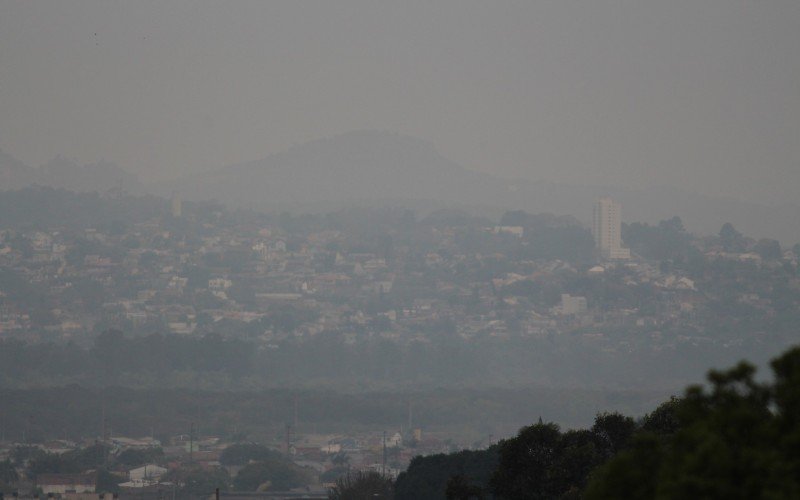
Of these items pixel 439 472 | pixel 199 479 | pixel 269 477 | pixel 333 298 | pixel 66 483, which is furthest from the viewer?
pixel 333 298

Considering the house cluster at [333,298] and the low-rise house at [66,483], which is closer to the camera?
the low-rise house at [66,483]

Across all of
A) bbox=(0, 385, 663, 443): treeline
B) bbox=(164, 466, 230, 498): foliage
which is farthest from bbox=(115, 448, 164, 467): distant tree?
bbox=(0, 385, 663, 443): treeline

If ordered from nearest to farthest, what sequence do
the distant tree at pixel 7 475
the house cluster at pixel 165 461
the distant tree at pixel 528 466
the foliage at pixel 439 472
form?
the distant tree at pixel 528 466, the foliage at pixel 439 472, the distant tree at pixel 7 475, the house cluster at pixel 165 461

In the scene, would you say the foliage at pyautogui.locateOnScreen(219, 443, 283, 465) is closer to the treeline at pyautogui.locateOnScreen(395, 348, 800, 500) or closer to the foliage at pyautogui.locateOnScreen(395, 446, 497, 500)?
the foliage at pyautogui.locateOnScreen(395, 446, 497, 500)

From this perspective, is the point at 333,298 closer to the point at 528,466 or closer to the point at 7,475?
the point at 7,475

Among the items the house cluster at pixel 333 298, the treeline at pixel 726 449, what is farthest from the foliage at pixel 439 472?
the house cluster at pixel 333 298

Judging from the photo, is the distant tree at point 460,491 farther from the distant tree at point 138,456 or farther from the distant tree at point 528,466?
the distant tree at point 138,456

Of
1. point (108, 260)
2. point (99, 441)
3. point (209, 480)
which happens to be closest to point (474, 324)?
point (108, 260)

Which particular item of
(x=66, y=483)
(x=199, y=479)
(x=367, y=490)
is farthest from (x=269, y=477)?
(x=367, y=490)

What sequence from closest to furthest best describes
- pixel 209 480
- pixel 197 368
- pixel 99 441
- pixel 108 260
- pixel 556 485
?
1. pixel 556 485
2. pixel 209 480
3. pixel 99 441
4. pixel 197 368
5. pixel 108 260

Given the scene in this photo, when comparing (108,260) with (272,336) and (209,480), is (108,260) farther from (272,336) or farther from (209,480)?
(209,480)

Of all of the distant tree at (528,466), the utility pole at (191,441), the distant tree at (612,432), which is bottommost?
the distant tree at (528,466)
